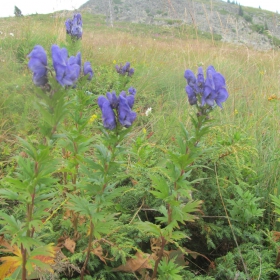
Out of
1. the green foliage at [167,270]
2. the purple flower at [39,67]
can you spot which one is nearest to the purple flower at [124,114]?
→ the purple flower at [39,67]

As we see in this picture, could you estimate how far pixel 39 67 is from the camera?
1022mm

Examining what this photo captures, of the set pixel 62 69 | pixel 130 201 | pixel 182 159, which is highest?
pixel 62 69

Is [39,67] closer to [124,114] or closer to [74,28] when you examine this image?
[124,114]

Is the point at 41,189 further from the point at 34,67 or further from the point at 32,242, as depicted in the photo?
the point at 34,67

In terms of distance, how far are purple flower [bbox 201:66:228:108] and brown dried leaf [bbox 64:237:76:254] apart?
98 cm

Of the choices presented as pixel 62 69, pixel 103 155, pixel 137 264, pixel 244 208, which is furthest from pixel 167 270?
pixel 62 69

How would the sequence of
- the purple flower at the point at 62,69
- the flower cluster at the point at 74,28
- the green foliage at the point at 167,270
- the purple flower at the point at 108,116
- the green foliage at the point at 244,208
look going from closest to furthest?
the purple flower at the point at 62,69
the purple flower at the point at 108,116
the green foliage at the point at 167,270
the green foliage at the point at 244,208
the flower cluster at the point at 74,28

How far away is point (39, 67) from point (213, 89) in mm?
725

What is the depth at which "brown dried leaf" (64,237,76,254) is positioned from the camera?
150 cm

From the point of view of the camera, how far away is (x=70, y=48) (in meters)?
2.28

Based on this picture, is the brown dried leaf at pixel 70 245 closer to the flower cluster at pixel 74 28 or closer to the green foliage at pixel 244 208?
the green foliage at pixel 244 208

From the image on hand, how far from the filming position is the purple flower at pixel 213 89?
1.27 m

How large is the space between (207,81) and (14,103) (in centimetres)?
253

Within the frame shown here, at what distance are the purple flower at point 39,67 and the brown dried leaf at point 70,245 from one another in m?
0.90
